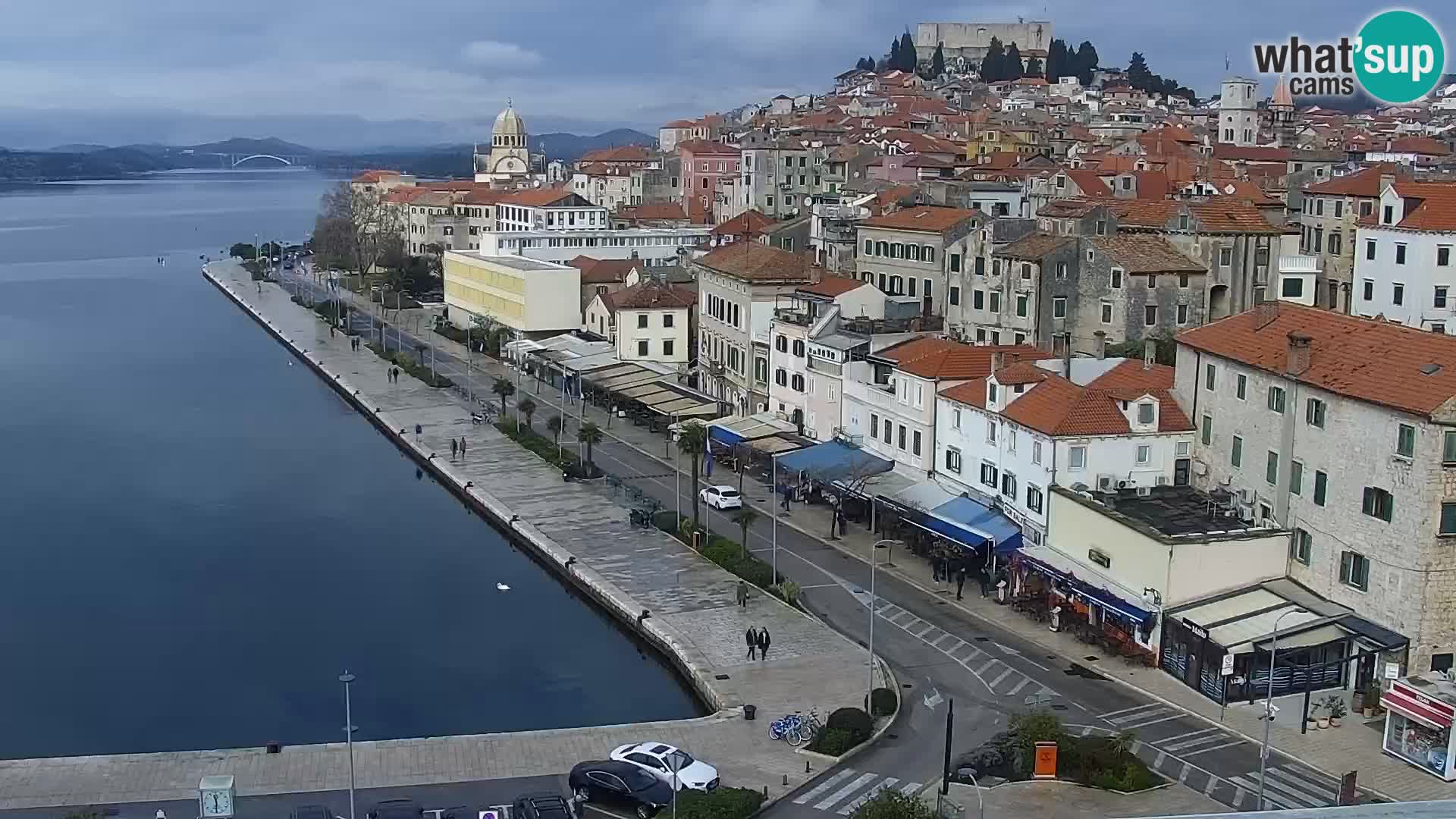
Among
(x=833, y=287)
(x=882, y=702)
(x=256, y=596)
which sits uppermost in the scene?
(x=833, y=287)

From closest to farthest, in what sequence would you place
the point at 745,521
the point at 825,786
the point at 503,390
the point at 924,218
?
the point at 825,786 < the point at 745,521 < the point at 924,218 < the point at 503,390

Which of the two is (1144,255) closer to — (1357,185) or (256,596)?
(1357,185)

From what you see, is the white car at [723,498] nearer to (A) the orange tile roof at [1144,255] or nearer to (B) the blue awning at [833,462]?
(B) the blue awning at [833,462]

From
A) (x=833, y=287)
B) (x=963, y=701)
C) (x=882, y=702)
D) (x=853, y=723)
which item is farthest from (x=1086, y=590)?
(x=833, y=287)

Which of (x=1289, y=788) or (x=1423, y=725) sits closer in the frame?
(x=1289, y=788)

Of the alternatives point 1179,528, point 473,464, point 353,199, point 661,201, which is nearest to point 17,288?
point 353,199

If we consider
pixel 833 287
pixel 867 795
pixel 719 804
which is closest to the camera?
pixel 719 804

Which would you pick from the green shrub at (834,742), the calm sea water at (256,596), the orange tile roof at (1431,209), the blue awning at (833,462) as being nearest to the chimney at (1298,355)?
the green shrub at (834,742)

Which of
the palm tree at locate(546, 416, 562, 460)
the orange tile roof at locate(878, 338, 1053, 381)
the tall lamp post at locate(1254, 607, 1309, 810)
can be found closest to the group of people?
the tall lamp post at locate(1254, 607, 1309, 810)
